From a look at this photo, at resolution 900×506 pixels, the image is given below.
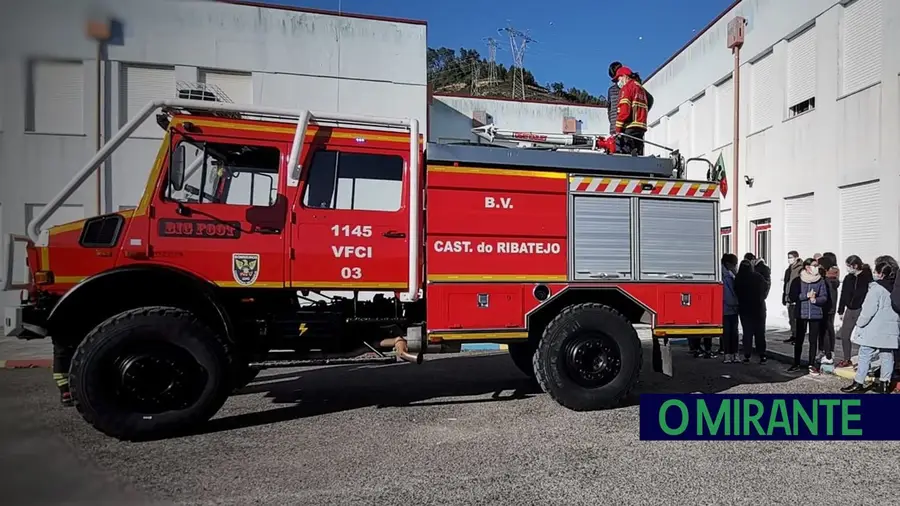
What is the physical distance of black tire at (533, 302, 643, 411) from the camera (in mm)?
5504

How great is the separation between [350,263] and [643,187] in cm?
302

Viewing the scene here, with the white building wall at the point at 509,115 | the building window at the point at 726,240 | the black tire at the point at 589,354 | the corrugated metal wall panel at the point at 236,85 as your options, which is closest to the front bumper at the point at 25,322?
the corrugated metal wall panel at the point at 236,85

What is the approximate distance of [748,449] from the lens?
14.7ft

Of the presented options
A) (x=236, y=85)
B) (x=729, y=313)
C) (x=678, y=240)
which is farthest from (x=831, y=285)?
(x=236, y=85)

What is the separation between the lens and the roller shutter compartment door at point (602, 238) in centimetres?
566

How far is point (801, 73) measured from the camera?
11.9 meters

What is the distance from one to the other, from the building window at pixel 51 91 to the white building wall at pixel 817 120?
11427 mm

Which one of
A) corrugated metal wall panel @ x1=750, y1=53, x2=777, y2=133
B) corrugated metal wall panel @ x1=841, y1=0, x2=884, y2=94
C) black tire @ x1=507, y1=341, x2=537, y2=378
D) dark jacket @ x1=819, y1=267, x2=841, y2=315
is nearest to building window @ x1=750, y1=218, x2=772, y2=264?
corrugated metal wall panel @ x1=750, y1=53, x2=777, y2=133

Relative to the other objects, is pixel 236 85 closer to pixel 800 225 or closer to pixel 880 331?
pixel 880 331

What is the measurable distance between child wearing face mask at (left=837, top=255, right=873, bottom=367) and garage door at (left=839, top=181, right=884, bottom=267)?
3224mm

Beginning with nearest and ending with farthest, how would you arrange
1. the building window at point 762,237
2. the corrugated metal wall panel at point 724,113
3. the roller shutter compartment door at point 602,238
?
the roller shutter compartment door at point 602,238
the building window at point 762,237
the corrugated metal wall panel at point 724,113

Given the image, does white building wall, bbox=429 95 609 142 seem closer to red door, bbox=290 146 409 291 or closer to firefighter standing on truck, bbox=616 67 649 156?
firefighter standing on truck, bbox=616 67 649 156

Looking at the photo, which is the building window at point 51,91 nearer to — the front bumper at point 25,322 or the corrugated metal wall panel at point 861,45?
the front bumper at point 25,322

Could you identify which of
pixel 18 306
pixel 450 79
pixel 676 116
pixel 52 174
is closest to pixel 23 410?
pixel 52 174
